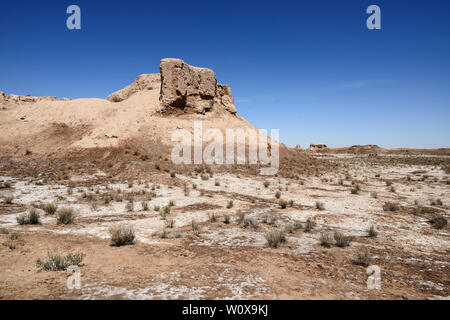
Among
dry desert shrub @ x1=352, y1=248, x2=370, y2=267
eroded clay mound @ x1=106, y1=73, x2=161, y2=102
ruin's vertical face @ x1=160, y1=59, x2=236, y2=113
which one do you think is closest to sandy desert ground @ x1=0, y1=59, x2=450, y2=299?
dry desert shrub @ x1=352, y1=248, x2=370, y2=267

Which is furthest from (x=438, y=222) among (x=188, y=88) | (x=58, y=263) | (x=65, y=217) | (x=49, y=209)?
(x=188, y=88)

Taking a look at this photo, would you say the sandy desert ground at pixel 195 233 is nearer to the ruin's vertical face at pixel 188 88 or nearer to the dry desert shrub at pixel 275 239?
the dry desert shrub at pixel 275 239

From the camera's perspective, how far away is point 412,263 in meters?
5.99

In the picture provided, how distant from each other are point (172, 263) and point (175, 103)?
77.4ft

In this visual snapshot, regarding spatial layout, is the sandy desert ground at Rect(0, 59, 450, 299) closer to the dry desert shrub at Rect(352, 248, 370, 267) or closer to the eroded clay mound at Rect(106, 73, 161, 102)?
the dry desert shrub at Rect(352, 248, 370, 267)

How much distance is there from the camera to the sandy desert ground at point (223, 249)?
4508mm

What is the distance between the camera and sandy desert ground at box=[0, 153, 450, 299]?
451cm

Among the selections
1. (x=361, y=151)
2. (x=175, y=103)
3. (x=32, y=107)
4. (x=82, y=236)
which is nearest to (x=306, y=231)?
(x=82, y=236)

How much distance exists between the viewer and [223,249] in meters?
6.62

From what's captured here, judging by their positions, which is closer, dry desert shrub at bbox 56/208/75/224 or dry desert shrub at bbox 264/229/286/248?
dry desert shrub at bbox 264/229/286/248

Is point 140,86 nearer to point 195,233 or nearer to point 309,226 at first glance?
point 195,233

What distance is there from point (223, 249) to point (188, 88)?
23.8m

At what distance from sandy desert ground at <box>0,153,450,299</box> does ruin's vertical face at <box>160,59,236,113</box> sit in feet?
52.7

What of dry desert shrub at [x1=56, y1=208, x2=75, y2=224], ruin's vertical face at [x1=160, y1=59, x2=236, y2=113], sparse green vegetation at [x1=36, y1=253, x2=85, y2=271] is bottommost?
sparse green vegetation at [x1=36, y1=253, x2=85, y2=271]
